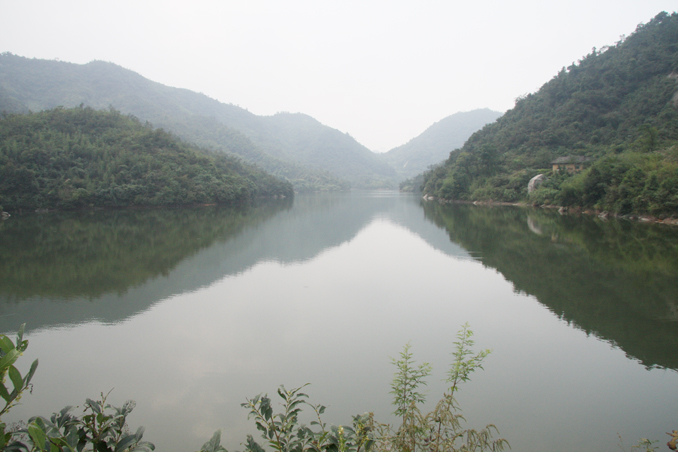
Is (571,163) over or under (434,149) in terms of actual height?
under

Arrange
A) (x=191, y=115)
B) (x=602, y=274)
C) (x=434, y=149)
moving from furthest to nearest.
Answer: (x=434, y=149) < (x=191, y=115) < (x=602, y=274)

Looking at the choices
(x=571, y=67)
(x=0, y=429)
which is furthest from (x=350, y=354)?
(x=571, y=67)

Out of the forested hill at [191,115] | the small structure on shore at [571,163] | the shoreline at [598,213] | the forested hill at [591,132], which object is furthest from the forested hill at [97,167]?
the small structure on shore at [571,163]

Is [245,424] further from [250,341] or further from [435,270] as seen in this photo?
[435,270]

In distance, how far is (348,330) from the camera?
22.4ft

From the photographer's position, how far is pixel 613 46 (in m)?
54.3

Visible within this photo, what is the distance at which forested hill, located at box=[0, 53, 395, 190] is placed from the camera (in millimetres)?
94438

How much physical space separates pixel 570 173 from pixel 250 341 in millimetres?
35783

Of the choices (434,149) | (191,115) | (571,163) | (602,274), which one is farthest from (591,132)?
(434,149)

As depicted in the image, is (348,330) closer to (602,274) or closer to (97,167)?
(602,274)

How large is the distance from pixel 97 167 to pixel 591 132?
1971 inches

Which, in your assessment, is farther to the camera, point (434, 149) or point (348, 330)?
point (434, 149)

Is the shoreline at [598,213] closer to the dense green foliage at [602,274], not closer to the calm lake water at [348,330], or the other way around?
the dense green foliage at [602,274]

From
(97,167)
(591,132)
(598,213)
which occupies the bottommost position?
(598,213)
